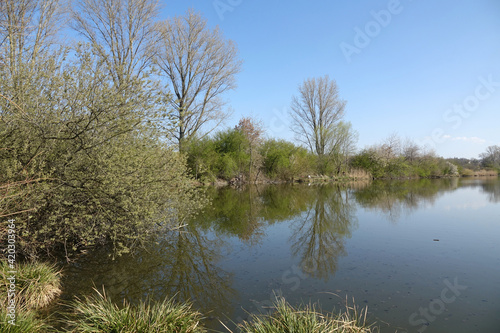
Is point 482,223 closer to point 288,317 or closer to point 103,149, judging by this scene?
point 288,317

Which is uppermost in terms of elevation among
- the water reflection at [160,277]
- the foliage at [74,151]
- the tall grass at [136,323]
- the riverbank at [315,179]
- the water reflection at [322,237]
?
the foliage at [74,151]

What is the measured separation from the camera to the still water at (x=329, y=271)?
416cm

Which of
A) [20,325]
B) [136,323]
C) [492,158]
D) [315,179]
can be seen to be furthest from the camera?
[492,158]

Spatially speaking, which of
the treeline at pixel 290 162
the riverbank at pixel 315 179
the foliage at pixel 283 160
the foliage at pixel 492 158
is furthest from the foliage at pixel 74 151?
the foliage at pixel 492 158

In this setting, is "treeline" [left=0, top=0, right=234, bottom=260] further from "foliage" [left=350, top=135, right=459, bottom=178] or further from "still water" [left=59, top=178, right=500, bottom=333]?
"foliage" [left=350, top=135, right=459, bottom=178]

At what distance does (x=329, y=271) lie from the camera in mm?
5652

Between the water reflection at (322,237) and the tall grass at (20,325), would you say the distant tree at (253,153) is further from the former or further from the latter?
the tall grass at (20,325)

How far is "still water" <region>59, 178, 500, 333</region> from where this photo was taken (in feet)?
13.6

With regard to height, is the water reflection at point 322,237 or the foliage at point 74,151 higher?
the foliage at point 74,151

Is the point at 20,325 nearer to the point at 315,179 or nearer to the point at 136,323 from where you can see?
the point at 136,323

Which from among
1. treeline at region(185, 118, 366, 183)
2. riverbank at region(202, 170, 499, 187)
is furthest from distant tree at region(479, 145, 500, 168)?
treeline at region(185, 118, 366, 183)

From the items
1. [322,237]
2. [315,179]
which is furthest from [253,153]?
[322,237]

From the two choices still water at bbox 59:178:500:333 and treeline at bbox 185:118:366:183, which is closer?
still water at bbox 59:178:500:333


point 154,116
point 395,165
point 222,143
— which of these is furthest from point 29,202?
point 395,165
